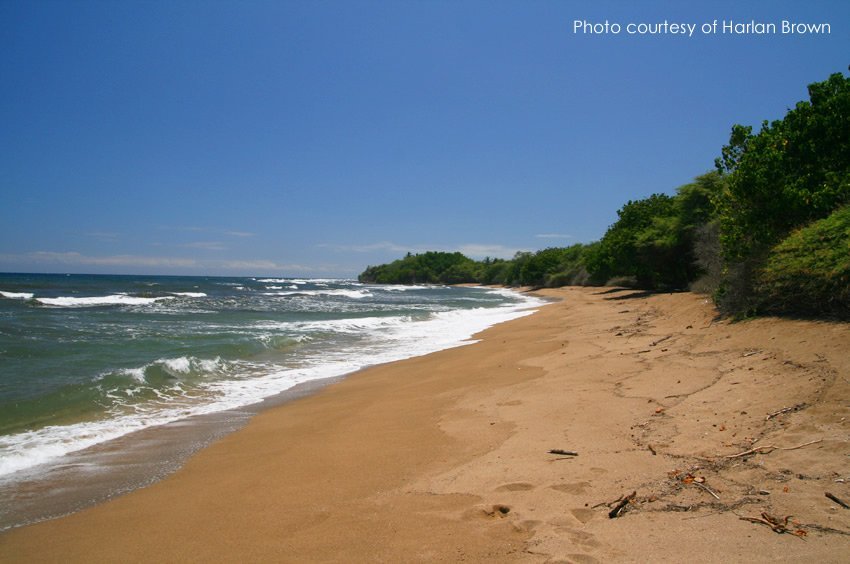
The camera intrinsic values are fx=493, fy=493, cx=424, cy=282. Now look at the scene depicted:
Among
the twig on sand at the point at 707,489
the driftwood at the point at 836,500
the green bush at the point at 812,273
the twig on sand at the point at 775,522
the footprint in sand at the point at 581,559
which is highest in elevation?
the green bush at the point at 812,273

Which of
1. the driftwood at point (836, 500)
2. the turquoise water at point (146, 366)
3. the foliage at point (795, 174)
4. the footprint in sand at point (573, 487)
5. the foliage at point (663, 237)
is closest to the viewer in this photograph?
the driftwood at point (836, 500)

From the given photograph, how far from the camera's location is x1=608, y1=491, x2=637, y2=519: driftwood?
3189mm

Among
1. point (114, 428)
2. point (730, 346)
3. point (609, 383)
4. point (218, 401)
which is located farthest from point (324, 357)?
point (730, 346)

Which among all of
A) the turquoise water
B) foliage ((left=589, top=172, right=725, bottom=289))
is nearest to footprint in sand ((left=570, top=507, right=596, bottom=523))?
the turquoise water

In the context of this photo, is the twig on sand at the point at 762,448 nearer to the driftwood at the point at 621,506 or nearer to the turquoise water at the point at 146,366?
the driftwood at the point at 621,506

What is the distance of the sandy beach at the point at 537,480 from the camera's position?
2.99 meters

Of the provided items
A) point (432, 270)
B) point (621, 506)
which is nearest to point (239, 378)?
point (621, 506)

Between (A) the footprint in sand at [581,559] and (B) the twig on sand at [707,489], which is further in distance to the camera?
(B) the twig on sand at [707,489]

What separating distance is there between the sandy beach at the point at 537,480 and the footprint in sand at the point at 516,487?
17 mm

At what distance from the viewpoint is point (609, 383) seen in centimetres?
707

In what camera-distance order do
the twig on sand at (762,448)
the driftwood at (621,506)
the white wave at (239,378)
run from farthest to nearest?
1. the white wave at (239,378)
2. the twig on sand at (762,448)
3. the driftwood at (621,506)

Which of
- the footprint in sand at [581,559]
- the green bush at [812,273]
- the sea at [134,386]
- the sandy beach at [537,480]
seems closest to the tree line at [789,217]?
the green bush at [812,273]

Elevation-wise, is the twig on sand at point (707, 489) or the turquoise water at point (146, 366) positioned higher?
the twig on sand at point (707, 489)

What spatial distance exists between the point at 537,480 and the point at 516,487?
7.8 inches
